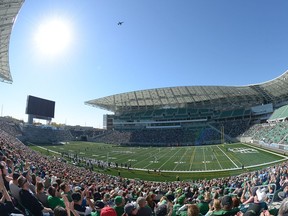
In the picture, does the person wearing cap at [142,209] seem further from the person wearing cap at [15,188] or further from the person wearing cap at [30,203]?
the person wearing cap at [15,188]

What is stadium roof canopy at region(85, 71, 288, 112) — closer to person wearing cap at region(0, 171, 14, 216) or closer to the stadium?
the stadium

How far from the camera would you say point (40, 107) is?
8369 centimetres

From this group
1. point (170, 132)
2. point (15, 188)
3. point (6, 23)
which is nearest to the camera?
point (15, 188)

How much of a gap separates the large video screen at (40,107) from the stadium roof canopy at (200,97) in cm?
1232

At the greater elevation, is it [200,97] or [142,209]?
[200,97]

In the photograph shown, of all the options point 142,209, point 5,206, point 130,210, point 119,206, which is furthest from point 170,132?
point 5,206

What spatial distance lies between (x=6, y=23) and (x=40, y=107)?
57.5m

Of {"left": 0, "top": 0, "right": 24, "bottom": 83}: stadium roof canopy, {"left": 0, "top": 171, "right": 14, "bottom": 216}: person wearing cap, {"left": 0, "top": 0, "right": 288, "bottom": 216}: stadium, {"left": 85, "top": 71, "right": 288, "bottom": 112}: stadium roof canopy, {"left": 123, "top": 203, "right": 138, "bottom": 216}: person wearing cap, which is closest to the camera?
{"left": 0, "top": 171, "right": 14, "bottom": 216}: person wearing cap

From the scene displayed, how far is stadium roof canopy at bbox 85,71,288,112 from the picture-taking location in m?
73.2

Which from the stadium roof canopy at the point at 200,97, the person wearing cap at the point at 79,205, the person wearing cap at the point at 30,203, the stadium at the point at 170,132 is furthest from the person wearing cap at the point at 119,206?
the stadium roof canopy at the point at 200,97

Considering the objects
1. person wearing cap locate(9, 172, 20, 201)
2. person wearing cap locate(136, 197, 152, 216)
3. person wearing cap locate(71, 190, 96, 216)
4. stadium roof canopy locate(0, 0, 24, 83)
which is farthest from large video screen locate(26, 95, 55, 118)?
person wearing cap locate(136, 197, 152, 216)

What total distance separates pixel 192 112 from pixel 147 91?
2167 cm

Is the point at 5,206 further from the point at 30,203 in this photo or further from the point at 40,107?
the point at 40,107

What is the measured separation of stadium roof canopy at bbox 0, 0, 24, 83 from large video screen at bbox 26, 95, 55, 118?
132 ft
